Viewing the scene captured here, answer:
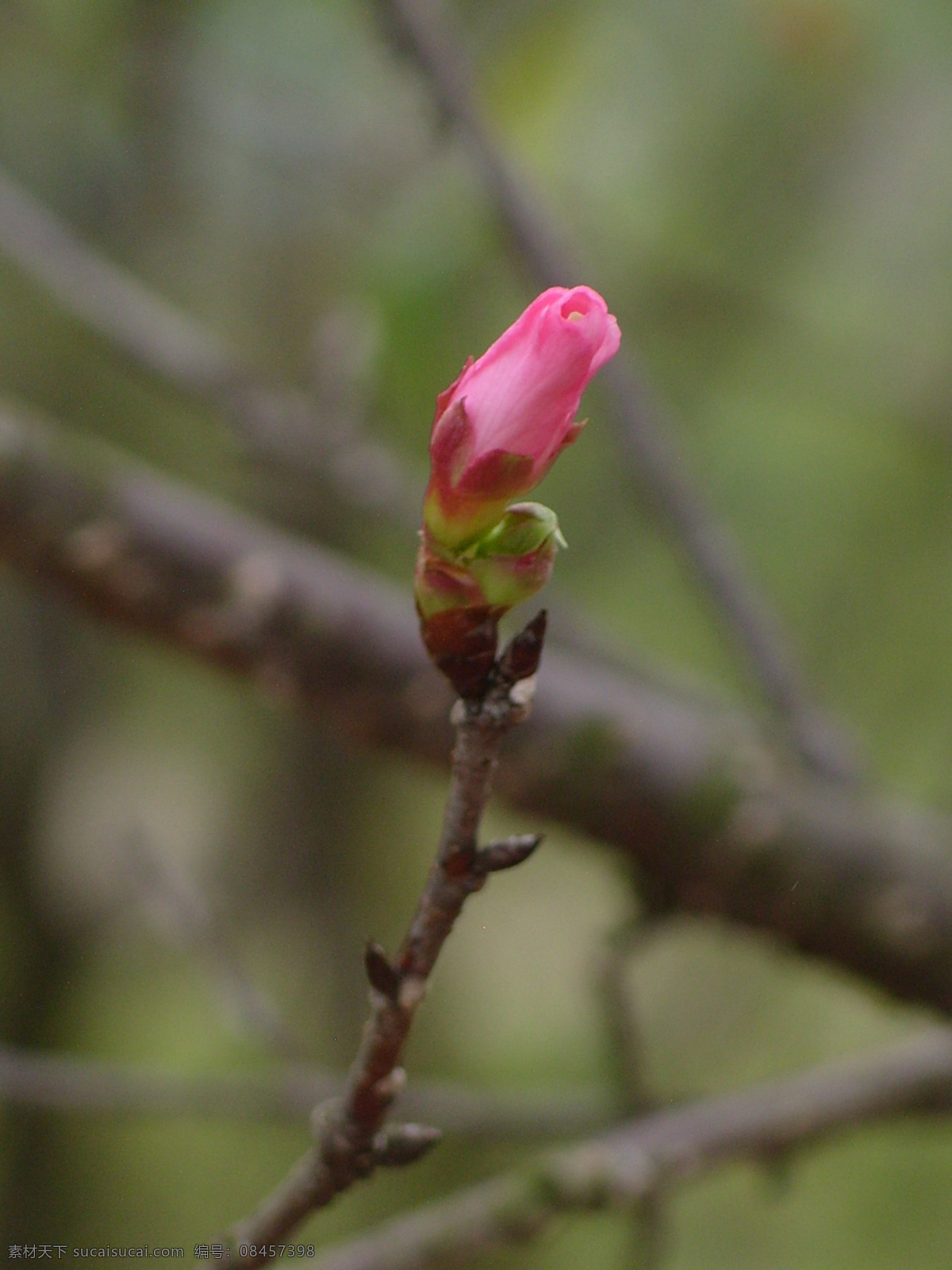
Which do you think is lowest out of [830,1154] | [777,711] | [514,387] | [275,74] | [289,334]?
[830,1154]

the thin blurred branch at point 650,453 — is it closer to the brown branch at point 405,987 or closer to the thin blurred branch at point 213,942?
the thin blurred branch at point 213,942

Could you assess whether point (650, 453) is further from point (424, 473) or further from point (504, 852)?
point (504, 852)

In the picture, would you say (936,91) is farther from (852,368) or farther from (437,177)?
(437,177)

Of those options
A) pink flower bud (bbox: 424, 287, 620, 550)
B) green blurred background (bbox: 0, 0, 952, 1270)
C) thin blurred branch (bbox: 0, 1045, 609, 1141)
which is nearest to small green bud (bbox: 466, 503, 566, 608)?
pink flower bud (bbox: 424, 287, 620, 550)

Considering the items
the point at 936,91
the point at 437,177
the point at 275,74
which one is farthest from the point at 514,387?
the point at 936,91

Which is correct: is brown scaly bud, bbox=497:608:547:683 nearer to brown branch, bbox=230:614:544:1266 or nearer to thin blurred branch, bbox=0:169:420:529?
brown branch, bbox=230:614:544:1266

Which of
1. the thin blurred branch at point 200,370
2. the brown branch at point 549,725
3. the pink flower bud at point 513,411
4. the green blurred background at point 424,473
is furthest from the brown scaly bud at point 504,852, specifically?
the green blurred background at point 424,473
